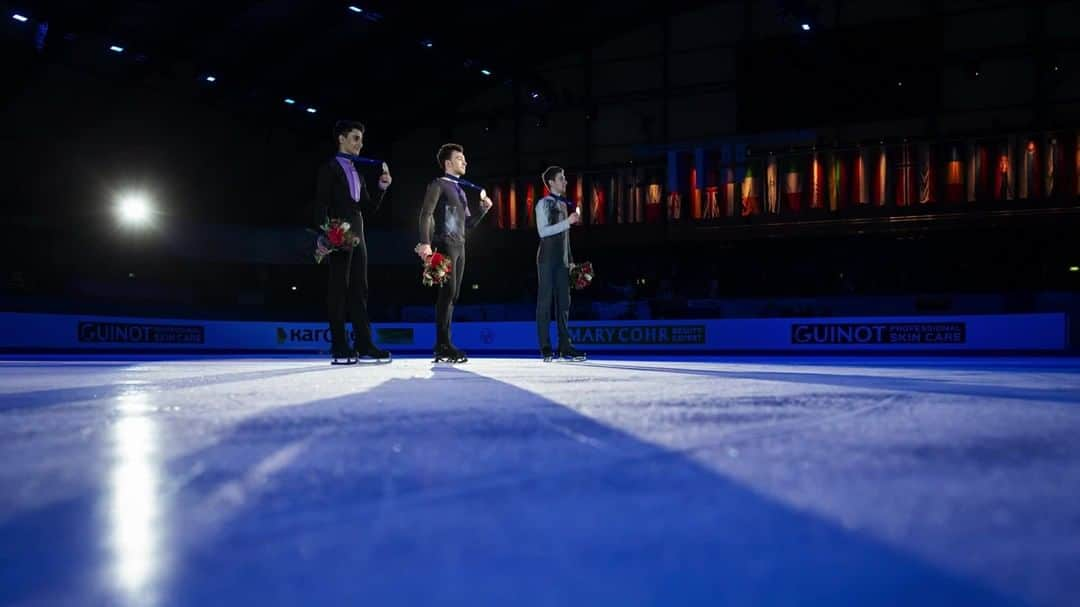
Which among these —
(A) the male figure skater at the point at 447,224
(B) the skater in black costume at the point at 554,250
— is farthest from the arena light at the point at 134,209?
(B) the skater in black costume at the point at 554,250

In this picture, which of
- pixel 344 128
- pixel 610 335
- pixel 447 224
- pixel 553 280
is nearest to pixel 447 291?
pixel 447 224

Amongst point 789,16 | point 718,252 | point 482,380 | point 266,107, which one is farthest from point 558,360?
point 266,107

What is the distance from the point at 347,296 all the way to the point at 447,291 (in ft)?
2.48

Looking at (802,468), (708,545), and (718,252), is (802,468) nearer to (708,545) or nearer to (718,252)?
(708,545)

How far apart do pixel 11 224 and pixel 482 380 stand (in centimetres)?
1490

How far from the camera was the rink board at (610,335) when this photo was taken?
417 inches

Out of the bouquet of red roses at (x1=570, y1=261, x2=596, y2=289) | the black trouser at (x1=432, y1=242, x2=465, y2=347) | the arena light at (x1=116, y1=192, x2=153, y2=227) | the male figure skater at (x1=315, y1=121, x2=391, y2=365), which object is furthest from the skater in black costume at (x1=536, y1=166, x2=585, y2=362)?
the arena light at (x1=116, y1=192, x2=153, y2=227)

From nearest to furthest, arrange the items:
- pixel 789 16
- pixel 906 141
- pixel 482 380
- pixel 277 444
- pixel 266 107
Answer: pixel 277 444, pixel 482 380, pixel 789 16, pixel 906 141, pixel 266 107

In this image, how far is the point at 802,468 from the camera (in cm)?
118

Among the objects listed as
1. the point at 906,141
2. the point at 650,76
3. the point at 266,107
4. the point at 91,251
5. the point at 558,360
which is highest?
the point at 650,76

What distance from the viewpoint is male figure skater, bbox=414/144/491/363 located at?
5262 millimetres

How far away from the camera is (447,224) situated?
17.7ft

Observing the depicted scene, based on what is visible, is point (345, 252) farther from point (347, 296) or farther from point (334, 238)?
Answer: point (347, 296)

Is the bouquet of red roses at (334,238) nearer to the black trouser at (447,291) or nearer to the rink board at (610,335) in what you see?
the black trouser at (447,291)
